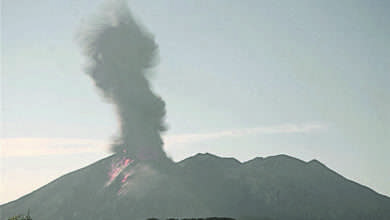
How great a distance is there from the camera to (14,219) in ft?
274

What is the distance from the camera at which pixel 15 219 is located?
84000 millimetres

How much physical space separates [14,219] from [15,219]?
0.45 m
